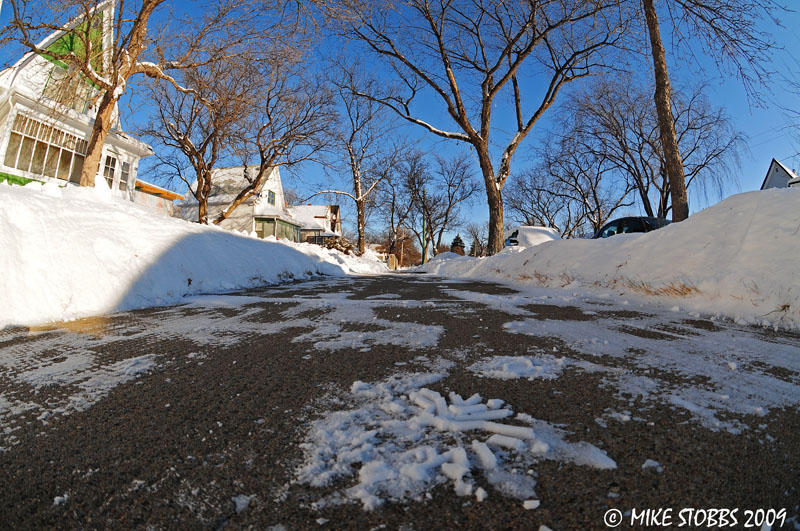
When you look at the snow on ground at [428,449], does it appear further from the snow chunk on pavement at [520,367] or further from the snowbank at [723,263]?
the snowbank at [723,263]

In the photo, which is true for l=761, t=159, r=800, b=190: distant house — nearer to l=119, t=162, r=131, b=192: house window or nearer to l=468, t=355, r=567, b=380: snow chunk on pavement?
l=468, t=355, r=567, b=380: snow chunk on pavement

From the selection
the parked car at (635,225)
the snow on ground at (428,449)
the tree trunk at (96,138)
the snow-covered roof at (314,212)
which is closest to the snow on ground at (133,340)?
the snow on ground at (428,449)

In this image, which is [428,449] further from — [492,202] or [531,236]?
[531,236]

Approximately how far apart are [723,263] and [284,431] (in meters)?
4.34

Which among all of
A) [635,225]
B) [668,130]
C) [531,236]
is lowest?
[635,225]

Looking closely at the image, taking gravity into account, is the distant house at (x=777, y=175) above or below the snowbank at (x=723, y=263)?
above

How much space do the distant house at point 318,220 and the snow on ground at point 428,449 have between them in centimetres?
3322

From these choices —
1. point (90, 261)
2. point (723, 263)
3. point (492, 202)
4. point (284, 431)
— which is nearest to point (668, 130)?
point (723, 263)

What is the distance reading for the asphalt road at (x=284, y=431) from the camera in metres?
0.73

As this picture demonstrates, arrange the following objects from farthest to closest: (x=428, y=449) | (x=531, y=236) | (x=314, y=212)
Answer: (x=314, y=212) < (x=531, y=236) < (x=428, y=449)

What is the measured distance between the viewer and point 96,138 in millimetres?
8117

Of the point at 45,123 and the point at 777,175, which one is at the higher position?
the point at 777,175

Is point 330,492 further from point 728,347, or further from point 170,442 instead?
point 728,347

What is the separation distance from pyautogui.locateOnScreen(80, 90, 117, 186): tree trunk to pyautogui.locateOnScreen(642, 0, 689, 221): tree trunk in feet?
37.7
